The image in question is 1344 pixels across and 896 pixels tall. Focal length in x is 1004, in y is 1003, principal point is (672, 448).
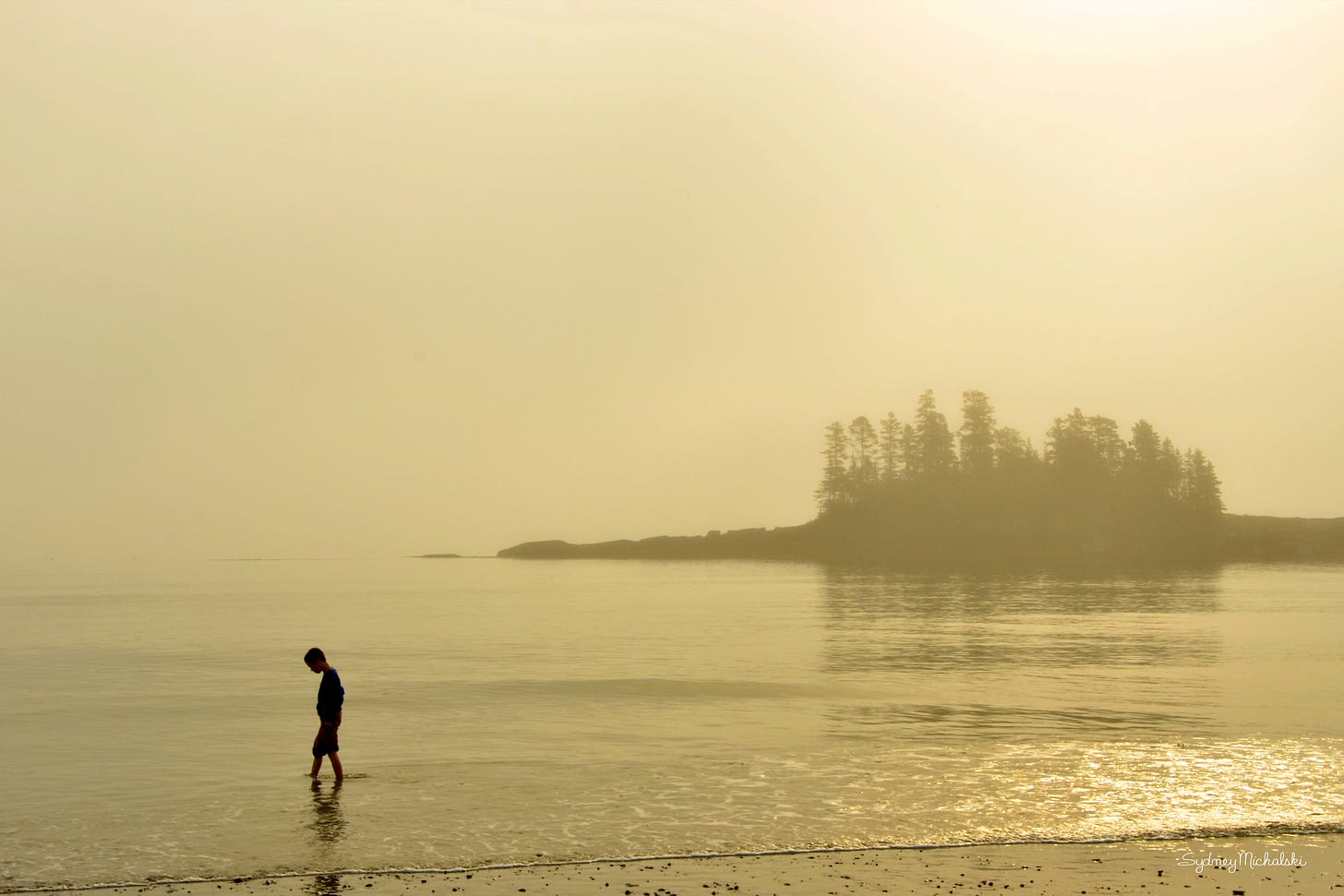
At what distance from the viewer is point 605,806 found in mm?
20219

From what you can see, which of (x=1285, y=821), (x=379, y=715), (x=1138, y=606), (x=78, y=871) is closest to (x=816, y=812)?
(x=1285, y=821)

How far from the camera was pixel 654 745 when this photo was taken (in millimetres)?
27531

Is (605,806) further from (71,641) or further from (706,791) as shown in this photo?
(71,641)

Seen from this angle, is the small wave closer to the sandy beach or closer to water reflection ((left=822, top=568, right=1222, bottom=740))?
water reflection ((left=822, top=568, right=1222, bottom=740))

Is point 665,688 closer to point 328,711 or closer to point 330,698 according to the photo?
point 328,711

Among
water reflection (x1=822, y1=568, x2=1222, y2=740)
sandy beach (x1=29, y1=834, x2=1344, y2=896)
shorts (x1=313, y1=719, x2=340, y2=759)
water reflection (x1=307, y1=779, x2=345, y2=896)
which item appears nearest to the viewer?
sandy beach (x1=29, y1=834, x2=1344, y2=896)

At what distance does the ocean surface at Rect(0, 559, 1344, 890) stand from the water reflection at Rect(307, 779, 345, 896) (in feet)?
0.32

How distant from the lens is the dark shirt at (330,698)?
22.2 metres

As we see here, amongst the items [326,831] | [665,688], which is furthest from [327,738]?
[665,688]

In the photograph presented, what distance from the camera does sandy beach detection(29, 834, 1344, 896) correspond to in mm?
14648

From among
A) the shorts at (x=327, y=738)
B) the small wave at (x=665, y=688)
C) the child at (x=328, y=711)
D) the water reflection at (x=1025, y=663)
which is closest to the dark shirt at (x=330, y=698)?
the child at (x=328, y=711)

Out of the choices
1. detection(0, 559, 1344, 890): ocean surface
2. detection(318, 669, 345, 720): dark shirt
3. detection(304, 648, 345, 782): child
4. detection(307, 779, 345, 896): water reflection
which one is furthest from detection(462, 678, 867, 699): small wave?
detection(307, 779, 345, 896): water reflection

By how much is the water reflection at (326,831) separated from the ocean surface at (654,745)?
10 cm

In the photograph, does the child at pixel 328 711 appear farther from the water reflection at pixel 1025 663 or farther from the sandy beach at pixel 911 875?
the water reflection at pixel 1025 663
